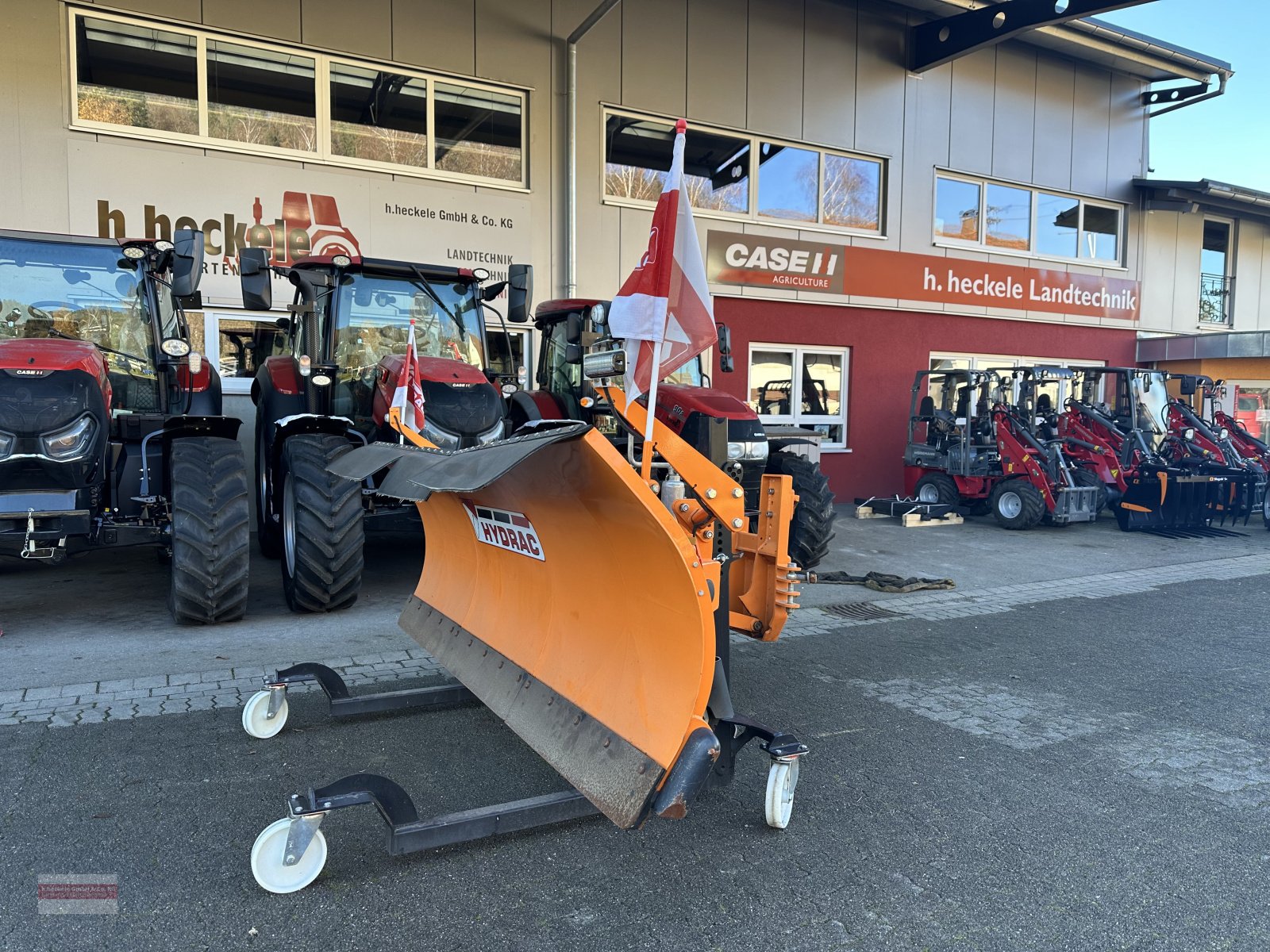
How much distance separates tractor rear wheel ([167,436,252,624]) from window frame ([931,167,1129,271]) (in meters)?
11.9

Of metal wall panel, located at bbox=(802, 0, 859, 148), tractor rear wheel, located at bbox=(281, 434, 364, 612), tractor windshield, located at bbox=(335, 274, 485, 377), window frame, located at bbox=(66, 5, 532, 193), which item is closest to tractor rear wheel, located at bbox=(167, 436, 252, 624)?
tractor rear wheel, located at bbox=(281, 434, 364, 612)

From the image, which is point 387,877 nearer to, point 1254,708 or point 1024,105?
point 1254,708

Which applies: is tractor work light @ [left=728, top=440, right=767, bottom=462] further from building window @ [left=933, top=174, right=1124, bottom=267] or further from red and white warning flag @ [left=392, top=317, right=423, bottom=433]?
building window @ [left=933, top=174, right=1124, bottom=267]

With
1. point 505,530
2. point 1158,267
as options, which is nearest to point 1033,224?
point 1158,267

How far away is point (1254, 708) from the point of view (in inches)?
178

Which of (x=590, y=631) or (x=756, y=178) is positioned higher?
(x=756, y=178)

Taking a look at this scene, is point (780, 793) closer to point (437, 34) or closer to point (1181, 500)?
point (437, 34)

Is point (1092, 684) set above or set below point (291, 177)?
below

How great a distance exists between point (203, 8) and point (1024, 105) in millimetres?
12682

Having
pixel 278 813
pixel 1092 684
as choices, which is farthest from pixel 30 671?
pixel 1092 684

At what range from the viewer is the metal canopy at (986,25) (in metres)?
11.1

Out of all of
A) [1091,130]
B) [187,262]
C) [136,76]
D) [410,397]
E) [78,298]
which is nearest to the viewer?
[410,397]

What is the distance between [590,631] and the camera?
323 centimetres

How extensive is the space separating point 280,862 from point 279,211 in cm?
866
